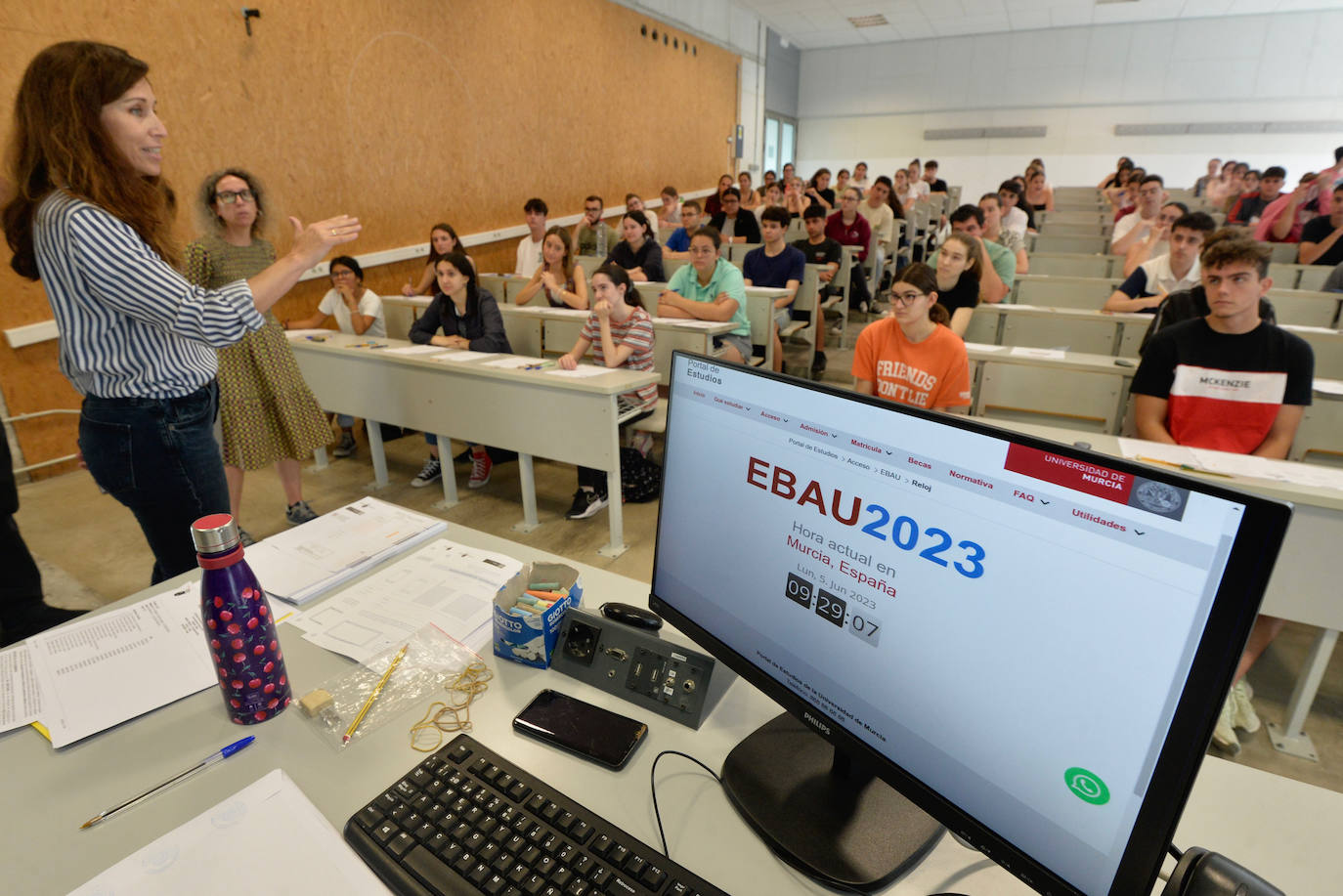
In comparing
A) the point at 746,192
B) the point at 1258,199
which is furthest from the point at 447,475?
the point at 1258,199

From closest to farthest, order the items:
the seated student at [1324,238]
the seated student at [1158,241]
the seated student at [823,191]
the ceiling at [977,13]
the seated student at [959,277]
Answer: the seated student at [959,277] < the seated student at [1158,241] < the seated student at [1324,238] < the seated student at [823,191] < the ceiling at [977,13]

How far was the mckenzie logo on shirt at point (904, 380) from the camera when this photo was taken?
2.29 m

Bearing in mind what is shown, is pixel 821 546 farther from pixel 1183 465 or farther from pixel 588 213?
pixel 588 213

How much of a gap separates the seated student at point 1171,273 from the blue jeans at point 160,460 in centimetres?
399

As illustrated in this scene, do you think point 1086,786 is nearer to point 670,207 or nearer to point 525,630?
point 525,630

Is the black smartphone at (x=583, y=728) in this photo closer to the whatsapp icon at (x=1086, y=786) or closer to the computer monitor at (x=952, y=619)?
the computer monitor at (x=952, y=619)

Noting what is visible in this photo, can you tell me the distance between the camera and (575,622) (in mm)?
956

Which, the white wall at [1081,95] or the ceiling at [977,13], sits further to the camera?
the white wall at [1081,95]

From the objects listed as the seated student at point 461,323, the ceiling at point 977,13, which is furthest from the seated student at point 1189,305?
the ceiling at point 977,13

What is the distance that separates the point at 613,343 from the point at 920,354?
4.51 feet

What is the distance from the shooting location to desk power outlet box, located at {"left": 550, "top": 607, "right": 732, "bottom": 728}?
0.86 metres

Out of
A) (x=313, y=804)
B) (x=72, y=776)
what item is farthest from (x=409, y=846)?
(x=72, y=776)

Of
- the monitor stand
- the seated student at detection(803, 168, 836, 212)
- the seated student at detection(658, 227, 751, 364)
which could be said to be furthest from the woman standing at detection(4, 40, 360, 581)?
the seated student at detection(803, 168, 836, 212)

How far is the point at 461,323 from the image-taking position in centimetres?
359
